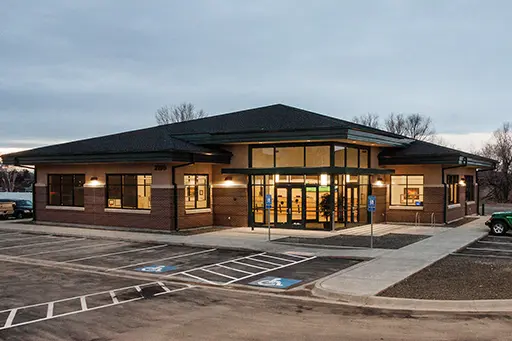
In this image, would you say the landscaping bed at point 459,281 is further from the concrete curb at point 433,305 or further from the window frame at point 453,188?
the window frame at point 453,188

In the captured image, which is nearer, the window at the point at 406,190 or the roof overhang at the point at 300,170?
the roof overhang at the point at 300,170

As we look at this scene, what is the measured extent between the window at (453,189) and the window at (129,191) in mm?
17249

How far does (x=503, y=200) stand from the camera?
67.8 meters

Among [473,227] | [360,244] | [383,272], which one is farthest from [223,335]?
[473,227]

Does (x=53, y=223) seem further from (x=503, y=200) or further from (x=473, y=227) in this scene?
(x=503, y=200)

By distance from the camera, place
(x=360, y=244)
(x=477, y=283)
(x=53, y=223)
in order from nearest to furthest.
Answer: (x=477, y=283)
(x=360, y=244)
(x=53, y=223)

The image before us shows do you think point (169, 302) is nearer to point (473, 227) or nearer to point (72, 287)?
point (72, 287)

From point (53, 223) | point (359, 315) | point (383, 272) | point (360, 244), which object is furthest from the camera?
point (53, 223)

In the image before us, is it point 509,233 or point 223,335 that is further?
point 509,233

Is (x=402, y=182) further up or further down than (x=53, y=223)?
further up

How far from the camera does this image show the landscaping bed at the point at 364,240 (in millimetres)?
21453

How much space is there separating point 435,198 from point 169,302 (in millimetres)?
21645

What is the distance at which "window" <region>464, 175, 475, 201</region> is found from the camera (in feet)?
120

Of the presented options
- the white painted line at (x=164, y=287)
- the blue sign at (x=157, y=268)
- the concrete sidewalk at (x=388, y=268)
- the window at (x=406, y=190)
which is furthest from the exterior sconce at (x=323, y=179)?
the white painted line at (x=164, y=287)
